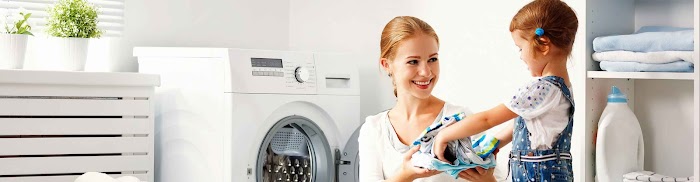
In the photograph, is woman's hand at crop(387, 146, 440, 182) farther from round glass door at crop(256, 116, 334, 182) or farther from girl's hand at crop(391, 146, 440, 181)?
round glass door at crop(256, 116, 334, 182)

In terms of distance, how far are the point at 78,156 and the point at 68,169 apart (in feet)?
0.19

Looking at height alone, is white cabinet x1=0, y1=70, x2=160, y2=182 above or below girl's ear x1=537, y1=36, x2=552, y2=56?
below

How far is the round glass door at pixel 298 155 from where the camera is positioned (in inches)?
134

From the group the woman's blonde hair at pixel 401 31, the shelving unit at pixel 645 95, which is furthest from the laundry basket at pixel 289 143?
the woman's blonde hair at pixel 401 31

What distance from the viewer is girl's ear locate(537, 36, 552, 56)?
2018 millimetres

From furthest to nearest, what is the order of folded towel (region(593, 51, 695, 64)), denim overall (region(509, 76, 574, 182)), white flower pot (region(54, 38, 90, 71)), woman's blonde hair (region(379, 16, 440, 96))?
white flower pot (region(54, 38, 90, 71))
folded towel (region(593, 51, 695, 64))
woman's blonde hair (region(379, 16, 440, 96))
denim overall (region(509, 76, 574, 182))

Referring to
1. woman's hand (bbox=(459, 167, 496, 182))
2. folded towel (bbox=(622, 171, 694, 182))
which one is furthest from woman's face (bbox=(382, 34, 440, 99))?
folded towel (bbox=(622, 171, 694, 182))

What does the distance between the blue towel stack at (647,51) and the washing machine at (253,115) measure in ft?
3.96

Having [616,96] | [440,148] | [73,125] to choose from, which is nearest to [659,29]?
[616,96]

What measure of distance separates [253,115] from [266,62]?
0.21 metres

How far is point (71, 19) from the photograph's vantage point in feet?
10.7

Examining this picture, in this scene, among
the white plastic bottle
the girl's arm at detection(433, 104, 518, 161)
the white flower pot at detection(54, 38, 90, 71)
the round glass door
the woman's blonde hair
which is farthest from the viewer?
the round glass door

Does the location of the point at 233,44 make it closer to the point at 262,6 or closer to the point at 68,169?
the point at 262,6

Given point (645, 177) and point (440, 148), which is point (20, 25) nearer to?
point (440, 148)
